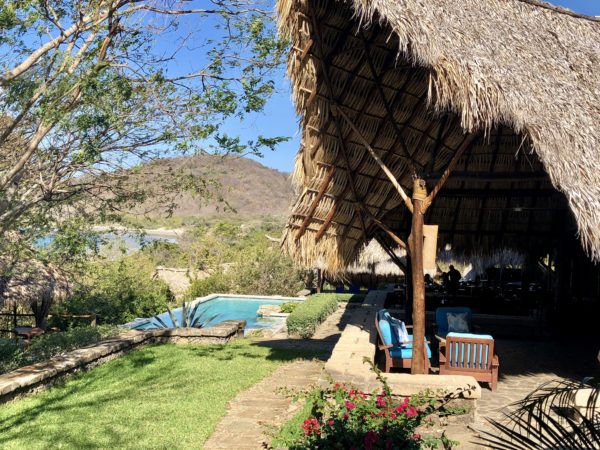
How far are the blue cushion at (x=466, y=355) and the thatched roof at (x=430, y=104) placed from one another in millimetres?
1803

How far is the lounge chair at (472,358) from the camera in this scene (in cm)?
698

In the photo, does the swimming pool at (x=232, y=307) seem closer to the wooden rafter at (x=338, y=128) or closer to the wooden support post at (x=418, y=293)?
the wooden rafter at (x=338, y=128)

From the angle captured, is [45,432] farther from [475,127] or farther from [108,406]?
[475,127]

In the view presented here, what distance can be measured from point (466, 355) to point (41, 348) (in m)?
6.80

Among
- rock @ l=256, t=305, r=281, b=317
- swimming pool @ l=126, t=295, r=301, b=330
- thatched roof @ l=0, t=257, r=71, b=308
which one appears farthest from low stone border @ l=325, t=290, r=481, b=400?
swimming pool @ l=126, t=295, r=301, b=330

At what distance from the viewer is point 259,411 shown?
661cm

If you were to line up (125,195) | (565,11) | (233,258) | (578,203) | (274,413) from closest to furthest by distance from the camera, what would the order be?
1. (578,203)
2. (274,413)
3. (565,11)
4. (125,195)
5. (233,258)

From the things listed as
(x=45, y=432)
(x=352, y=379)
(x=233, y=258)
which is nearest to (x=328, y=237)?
(x=352, y=379)

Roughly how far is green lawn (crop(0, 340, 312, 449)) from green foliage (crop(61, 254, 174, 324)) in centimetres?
828

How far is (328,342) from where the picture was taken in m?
12.0

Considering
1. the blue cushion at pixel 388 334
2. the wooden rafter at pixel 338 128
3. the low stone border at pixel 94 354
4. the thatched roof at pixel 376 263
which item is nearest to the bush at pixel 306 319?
the low stone border at pixel 94 354

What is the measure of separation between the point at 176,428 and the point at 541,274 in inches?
573

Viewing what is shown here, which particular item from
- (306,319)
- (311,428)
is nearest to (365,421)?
(311,428)

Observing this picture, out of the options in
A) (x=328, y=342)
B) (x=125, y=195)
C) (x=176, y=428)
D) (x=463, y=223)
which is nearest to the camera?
(x=176, y=428)
